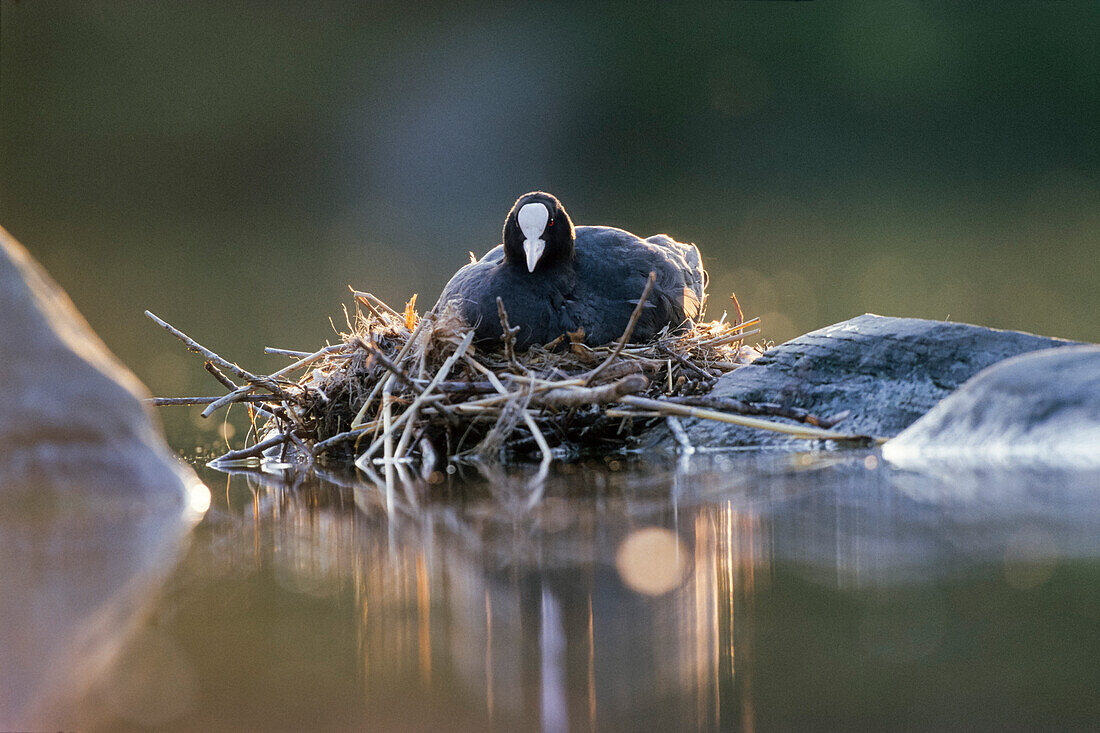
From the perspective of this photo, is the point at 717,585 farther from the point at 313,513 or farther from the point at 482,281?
the point at 482,281

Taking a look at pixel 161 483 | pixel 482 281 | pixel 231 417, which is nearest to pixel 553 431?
pixel 482 281

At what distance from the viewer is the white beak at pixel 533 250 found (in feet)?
11.0

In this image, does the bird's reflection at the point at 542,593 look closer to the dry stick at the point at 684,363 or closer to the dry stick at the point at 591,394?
the dry stick at the point at 591,394

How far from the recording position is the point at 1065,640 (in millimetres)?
992

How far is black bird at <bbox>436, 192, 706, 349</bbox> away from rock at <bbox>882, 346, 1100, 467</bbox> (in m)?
1.34

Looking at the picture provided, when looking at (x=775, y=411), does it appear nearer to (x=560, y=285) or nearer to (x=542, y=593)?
(x=560, y=285)

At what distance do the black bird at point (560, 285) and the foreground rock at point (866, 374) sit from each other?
0.49m

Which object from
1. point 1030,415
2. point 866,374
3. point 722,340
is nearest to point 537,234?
point 722,340

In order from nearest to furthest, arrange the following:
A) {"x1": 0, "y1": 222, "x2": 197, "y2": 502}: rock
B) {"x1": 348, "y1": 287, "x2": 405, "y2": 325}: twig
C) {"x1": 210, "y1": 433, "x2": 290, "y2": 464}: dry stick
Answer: {"x1": 0, "y1": 222, "x2": 197, "y2": 502}: rock
{"x1": 210, "y1": 433, "x2": 290, "y2": 464}: dry stick
{"x1": 348, "y1": 287, "x2": 405, "y2": 325}: twig

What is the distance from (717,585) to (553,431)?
5.99 feet

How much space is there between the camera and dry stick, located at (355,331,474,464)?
2.84 metres

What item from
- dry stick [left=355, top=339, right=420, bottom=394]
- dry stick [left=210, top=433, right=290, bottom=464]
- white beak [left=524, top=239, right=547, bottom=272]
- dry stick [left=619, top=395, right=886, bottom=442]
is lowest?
dry stick [left=210, top=433, right=290, bottom=464]

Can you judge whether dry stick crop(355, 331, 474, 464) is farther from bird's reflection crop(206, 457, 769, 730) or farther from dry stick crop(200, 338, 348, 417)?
bird's reflection crop(206, 457, 769, 730)

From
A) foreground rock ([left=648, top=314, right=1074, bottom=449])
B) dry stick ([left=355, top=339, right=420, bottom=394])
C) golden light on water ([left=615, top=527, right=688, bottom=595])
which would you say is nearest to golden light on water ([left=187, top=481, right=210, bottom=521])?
dry stick ([left=355, top=339, right=420, bottom=394])
